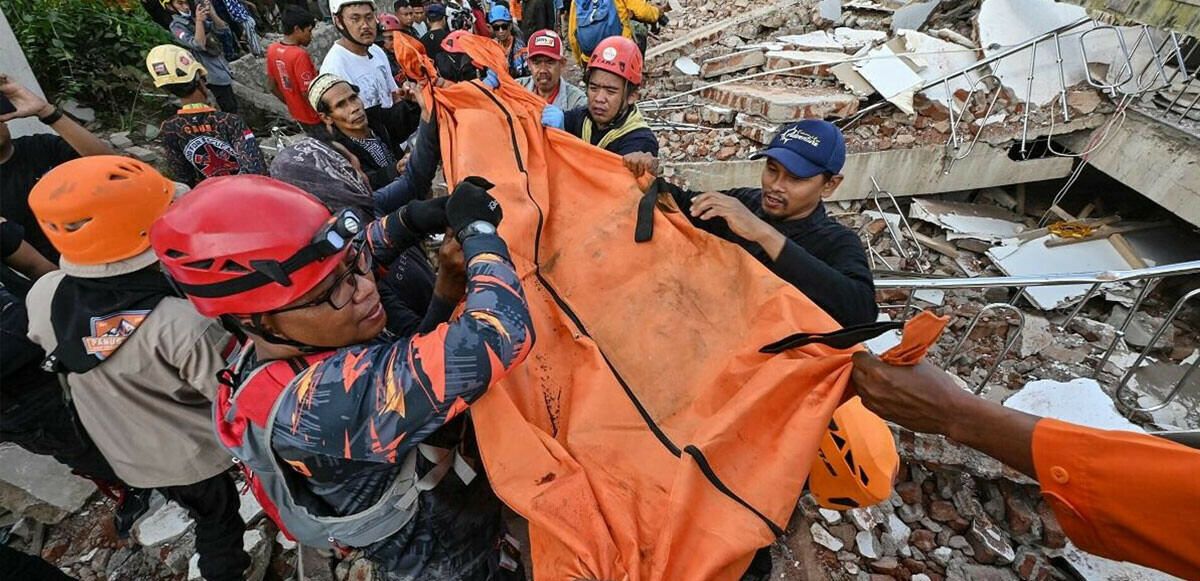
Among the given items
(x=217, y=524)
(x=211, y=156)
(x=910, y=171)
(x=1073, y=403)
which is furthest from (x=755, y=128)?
(x=217, y=524)

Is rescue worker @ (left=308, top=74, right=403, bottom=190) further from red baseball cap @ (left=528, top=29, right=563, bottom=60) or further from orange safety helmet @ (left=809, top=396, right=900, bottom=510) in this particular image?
Result: orange safety helmet @ (left=809, top=396, right=900, bottom=510)

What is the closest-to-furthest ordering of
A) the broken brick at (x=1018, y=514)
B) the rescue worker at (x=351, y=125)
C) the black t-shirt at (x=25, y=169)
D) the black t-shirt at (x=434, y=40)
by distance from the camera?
1. the broken brick at (x=1018, y=514)
2. the black t-shirt at (x=25, y=169)
3. the rescue worker at (x=351, y=125)
4. the black t-shirt at (x=434, y=40)

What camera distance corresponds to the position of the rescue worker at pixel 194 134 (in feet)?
11.0

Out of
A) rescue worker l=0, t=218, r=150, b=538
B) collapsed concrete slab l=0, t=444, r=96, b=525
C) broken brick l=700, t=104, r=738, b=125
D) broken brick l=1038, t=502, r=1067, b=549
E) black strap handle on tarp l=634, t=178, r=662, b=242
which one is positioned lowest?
collapsed concrete slab l=0, t=444, r=96, b=525

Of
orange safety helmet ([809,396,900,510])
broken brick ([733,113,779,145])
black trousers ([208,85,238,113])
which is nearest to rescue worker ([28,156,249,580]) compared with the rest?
orange safety helmet ([809,396,900,510])

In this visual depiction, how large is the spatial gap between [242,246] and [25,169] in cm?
297

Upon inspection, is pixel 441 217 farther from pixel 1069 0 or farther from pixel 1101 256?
pixel 1069 0

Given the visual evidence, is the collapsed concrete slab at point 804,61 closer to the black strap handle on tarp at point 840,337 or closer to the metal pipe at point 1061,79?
the metal pipe at point 1061,79

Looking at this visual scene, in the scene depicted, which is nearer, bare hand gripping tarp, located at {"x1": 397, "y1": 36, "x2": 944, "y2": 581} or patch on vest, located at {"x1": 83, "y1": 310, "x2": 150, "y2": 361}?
bare hand gripping tarp, located at {"x1": 397, "y1": 36, "x2": 944, "y2": 581}

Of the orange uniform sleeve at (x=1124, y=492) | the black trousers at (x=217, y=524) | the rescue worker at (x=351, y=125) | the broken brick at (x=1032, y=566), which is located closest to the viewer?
the orange uniform sleeve at (x=1124, y=492)

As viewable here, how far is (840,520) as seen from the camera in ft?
9.12

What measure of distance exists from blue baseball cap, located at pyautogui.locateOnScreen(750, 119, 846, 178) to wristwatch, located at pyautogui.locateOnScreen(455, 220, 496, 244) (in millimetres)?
1396

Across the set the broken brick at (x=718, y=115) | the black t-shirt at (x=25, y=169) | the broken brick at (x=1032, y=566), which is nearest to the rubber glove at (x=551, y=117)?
the black t-shirt at (x=25, y=169)

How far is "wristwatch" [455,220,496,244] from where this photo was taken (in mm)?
1454
